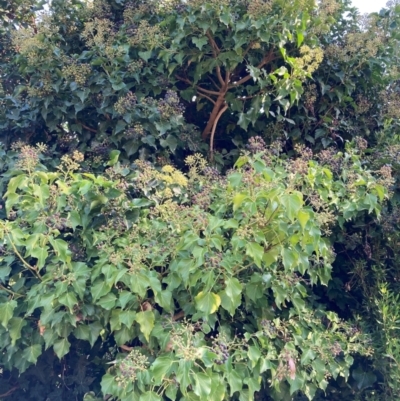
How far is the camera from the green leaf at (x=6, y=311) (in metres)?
2.14

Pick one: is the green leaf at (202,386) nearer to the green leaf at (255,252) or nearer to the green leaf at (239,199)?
the green leaf at (255,252)

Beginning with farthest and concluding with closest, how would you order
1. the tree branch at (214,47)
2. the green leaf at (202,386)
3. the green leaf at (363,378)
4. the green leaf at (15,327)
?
the tree branch at (214,47)
the green leaf at (363,378)
the green leaf at (15,327)
the green leaf at (202,386)

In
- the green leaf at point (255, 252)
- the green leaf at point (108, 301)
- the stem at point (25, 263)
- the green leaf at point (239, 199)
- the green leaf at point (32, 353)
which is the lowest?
the green leaf at point (32, 353)

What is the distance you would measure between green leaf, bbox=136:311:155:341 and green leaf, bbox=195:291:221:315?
22 centimetres

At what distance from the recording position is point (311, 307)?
277 cm

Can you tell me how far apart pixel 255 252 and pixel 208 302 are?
296mm

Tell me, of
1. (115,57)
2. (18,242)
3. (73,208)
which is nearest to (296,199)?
(73,208)

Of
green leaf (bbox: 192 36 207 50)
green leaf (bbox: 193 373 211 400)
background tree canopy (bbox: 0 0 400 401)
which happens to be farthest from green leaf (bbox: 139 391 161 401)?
green leaf (bbox: 192 36 207 50)

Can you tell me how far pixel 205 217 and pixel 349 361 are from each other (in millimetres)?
1092

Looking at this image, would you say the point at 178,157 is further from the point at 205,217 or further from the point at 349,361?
the point at 349,361

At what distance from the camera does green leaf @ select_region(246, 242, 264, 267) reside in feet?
6.44

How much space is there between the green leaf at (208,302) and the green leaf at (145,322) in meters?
0.22

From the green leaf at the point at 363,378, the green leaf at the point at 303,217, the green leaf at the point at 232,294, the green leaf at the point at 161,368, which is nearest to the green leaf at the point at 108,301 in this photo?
the green leaf at the point at 161,368

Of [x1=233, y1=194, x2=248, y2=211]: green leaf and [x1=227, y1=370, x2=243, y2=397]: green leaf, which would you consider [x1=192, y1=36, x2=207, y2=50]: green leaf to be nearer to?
[x1=233, y1=194, x2=248, y2=211]: green leaf
